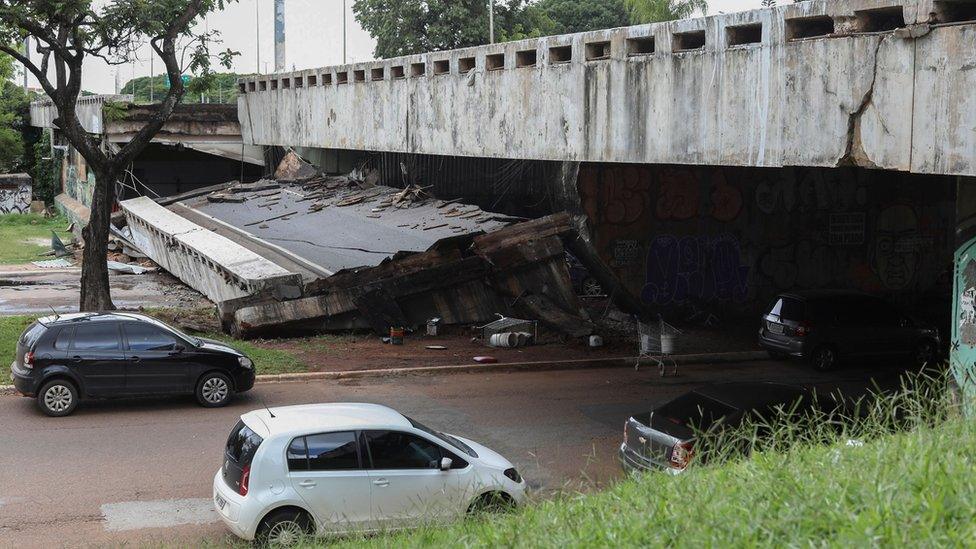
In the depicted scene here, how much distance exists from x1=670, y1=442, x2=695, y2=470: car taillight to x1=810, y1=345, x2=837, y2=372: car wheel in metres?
10.5

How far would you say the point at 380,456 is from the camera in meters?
10.3

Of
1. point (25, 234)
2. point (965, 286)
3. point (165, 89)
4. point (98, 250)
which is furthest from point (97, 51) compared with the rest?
point (165, 89)

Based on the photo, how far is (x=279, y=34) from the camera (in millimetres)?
40406

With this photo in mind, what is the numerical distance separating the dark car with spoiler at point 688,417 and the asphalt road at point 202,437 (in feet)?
1.96

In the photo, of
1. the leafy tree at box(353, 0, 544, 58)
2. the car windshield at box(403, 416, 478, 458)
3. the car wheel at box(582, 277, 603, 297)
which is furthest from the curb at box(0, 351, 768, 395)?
the leafy tree at box(353, 0, 544, 58)

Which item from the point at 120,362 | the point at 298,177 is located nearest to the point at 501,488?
the point at 120,362

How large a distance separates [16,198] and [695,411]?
52.2 m

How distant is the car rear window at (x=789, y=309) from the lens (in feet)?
67.9

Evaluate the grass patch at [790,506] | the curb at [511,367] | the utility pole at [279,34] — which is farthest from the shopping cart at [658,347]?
the utility pole at [279,34]

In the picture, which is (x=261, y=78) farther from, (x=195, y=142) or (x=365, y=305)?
(x=365, y=305)

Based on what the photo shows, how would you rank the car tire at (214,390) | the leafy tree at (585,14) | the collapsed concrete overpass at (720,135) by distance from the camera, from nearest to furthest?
the collapsed concrete overpass at (720,135)
the car tire at (214,390)
the leafy tree at (585,14)

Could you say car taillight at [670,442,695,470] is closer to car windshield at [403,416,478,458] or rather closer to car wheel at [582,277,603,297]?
car windshield at [403,416,478,458]

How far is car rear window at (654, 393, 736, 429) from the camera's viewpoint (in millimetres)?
11797

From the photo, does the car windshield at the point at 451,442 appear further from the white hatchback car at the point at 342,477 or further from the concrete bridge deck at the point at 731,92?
the concrete bridge deck at the point at 731,92
